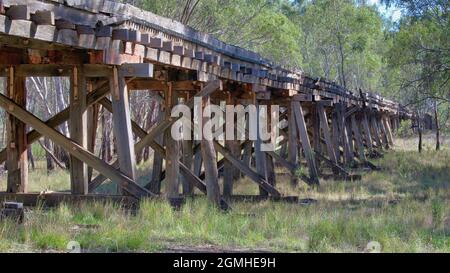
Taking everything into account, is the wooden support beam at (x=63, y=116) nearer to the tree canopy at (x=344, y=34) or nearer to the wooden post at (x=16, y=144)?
the wooden post at (x=16, y=144)

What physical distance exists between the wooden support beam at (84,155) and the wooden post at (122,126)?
14cm

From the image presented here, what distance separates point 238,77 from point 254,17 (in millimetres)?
14219

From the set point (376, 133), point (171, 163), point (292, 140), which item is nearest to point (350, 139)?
point (376, 133)

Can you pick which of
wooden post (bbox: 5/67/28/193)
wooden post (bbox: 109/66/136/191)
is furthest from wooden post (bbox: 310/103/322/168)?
wooden post (bbox: 109/66/136/191)

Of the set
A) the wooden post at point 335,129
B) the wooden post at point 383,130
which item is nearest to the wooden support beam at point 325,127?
the wooden post at point 335,129

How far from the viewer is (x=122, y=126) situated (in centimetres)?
748

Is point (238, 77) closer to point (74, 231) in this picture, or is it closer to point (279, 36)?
point (74, 231)

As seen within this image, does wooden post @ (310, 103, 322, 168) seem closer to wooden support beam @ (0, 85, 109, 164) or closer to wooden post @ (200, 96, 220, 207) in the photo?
wooden post @ (200, 96, 220, 207)

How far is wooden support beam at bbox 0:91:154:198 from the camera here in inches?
289

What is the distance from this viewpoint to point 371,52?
4209cm

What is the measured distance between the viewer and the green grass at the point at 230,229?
5684 mm

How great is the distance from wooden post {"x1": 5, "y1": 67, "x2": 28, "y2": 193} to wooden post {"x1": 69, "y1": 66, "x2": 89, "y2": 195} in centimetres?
89

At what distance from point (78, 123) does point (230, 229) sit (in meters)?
2.42
